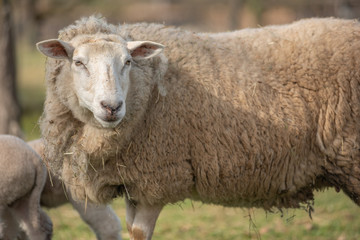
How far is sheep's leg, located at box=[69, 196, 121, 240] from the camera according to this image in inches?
196

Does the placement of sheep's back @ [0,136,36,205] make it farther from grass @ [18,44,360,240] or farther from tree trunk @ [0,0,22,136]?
tree trunk @ [0,0,22,136]

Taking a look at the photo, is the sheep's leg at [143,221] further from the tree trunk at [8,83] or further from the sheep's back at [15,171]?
the tree trunk at [8,83]

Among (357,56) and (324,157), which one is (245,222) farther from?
(357,56)

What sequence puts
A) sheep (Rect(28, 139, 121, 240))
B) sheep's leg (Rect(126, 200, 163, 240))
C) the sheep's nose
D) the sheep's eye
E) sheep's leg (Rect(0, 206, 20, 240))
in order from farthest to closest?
sheep (Rect(28, 139, 121, 240))
sheep's leg (Rect(0, 206, 20, 240))
sheep's leg (Rect(126, 200, 163, 240))
the sheep's eye
the sheep's nose

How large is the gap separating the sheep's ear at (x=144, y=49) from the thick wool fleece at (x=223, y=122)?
4.1 inches

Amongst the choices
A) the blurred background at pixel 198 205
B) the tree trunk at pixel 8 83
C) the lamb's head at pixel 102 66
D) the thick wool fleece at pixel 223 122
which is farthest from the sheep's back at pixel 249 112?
the tree trunk at pixel 8 83

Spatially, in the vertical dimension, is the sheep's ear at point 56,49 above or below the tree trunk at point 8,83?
above

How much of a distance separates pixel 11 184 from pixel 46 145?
0.66m

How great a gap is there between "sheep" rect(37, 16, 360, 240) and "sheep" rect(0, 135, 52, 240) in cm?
56

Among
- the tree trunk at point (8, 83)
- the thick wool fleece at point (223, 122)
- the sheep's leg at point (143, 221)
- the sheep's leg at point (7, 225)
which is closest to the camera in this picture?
the thick wool fleece at point (223, 122)

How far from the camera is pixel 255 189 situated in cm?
432

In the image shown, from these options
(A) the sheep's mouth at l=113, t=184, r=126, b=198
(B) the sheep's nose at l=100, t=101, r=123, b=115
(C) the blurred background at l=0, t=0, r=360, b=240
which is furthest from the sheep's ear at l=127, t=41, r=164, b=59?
(A) the sheep's mouth at l=113, t=184, r=126, b=198

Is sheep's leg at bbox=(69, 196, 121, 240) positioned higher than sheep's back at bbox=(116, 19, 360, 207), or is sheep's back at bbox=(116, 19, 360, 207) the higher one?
sheep's back at bbox=(116, 19, 360, 207)

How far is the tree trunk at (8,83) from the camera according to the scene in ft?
30.6
